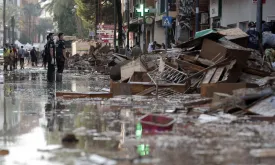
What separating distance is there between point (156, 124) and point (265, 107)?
2628 millimetres

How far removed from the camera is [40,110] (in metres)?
13.0

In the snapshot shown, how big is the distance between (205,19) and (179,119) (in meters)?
34.8

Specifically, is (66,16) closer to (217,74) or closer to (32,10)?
(32,10)

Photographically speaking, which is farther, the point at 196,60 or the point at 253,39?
the point at 253,39

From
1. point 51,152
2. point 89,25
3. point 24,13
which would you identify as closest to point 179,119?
point 51,152

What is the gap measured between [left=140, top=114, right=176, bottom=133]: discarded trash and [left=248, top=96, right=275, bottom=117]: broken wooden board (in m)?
2.06

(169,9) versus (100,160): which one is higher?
(169,9)

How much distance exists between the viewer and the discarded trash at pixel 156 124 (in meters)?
9.33

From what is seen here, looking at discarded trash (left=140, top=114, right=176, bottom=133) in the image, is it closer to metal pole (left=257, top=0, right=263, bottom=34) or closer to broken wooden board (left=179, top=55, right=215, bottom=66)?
broken wooden board (left=179, top=55, right=215, bottom=66)

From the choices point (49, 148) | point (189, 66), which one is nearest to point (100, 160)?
point (49, 148)

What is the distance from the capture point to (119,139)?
28.4 feet

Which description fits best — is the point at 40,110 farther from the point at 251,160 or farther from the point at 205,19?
the point at 205,19

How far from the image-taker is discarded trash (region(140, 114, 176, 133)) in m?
9.33

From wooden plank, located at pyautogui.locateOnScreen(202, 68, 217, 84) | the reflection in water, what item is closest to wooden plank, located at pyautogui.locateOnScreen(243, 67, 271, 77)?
wooden plank, located at pyautogui.locateOnScreen(202, 68, 217, 84)
